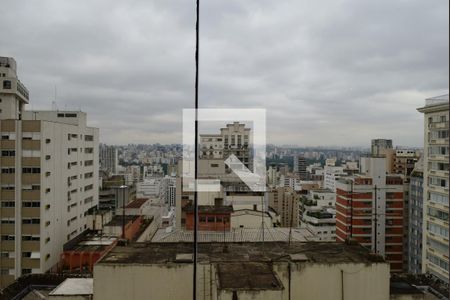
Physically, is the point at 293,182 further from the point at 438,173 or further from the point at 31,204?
the point at 31,204

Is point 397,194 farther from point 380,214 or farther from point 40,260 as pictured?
point 40,260

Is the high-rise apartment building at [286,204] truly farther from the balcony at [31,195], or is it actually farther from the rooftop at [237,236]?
the balcony at [31,195]

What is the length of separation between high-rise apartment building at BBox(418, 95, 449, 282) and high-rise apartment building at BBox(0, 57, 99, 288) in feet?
23.2

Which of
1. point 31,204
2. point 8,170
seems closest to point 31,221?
point 31,204

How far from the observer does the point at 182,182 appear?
1009 cm

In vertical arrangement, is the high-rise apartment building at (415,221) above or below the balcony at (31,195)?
below

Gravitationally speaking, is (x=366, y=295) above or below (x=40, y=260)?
above

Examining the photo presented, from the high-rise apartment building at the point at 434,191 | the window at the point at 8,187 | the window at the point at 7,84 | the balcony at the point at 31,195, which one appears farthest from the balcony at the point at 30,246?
the high-rise apartment building at the point at 434,191

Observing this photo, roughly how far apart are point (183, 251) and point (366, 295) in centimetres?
175

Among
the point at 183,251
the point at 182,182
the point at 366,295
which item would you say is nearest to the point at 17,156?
the point at 182,182

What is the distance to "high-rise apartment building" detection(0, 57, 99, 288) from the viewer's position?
6.93m

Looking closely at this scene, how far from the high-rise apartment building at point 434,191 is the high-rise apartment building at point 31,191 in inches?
278

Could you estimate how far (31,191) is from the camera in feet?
23.3

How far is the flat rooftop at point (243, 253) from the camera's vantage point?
3412 mm
